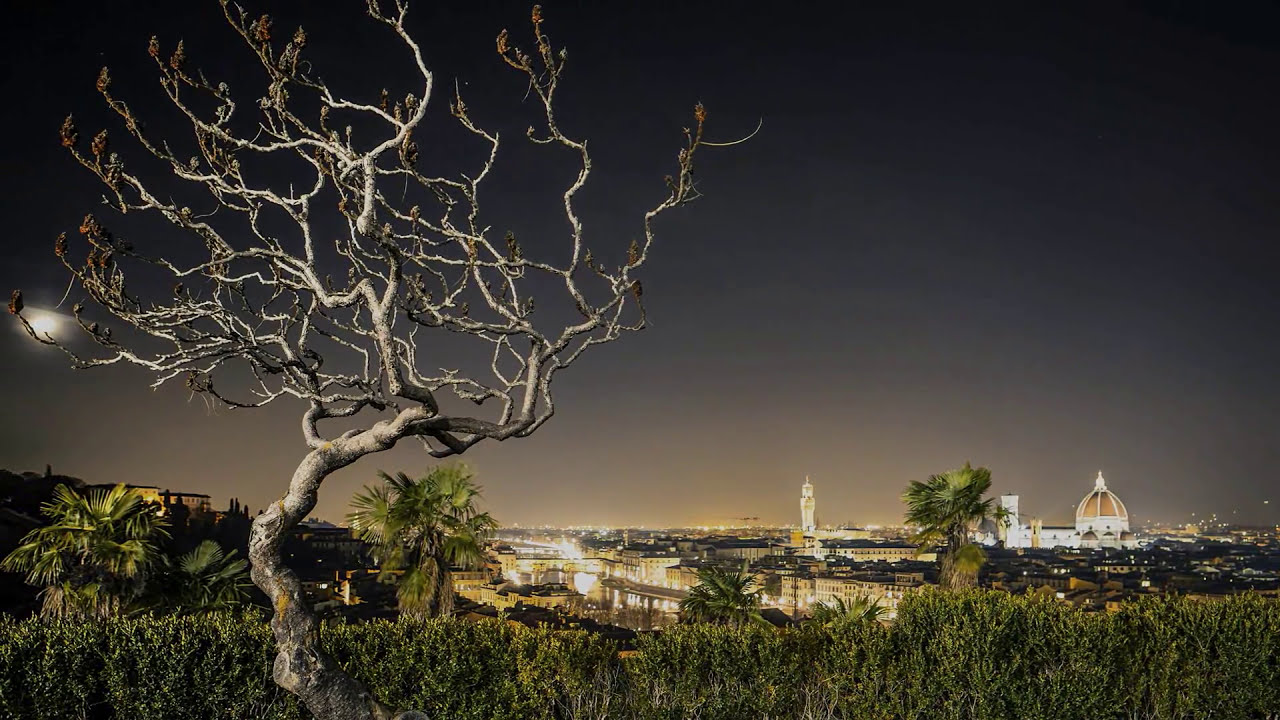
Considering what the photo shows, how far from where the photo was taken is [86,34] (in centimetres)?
1522

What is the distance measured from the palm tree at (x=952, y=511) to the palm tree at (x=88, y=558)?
11.8m

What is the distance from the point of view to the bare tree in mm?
5613

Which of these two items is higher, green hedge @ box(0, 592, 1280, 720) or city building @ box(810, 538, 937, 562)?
green hedge @ box(0, 592, 1280, 720)

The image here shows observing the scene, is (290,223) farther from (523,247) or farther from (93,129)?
(93,129)

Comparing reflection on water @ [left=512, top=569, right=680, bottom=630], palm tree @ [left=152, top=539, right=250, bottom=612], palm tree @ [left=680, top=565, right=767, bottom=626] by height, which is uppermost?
palm tree @ [left=152, top=539, right=250, bottom=612]

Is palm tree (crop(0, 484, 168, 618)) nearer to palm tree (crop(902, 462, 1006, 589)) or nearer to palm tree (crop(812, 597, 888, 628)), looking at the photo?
palm tree (crop(812, 597, 888, 628))

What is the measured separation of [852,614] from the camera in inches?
380

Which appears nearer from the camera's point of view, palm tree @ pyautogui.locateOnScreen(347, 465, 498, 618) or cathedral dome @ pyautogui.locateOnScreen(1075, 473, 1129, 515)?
palm tree @ pyautogui.locateOnScreen(347, 465, 498, 618)

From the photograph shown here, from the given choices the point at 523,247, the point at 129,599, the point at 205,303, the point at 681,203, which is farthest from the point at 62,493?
the point at 681,203

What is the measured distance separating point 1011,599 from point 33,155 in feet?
66.7

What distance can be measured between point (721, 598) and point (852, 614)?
2652 millimetres

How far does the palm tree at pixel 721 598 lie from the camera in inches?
464

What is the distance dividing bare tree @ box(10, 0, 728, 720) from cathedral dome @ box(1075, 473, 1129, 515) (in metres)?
172

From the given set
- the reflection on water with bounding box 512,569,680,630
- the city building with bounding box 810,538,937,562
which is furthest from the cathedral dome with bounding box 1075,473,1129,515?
the reflection on water with bounding box 512,569,680,630
